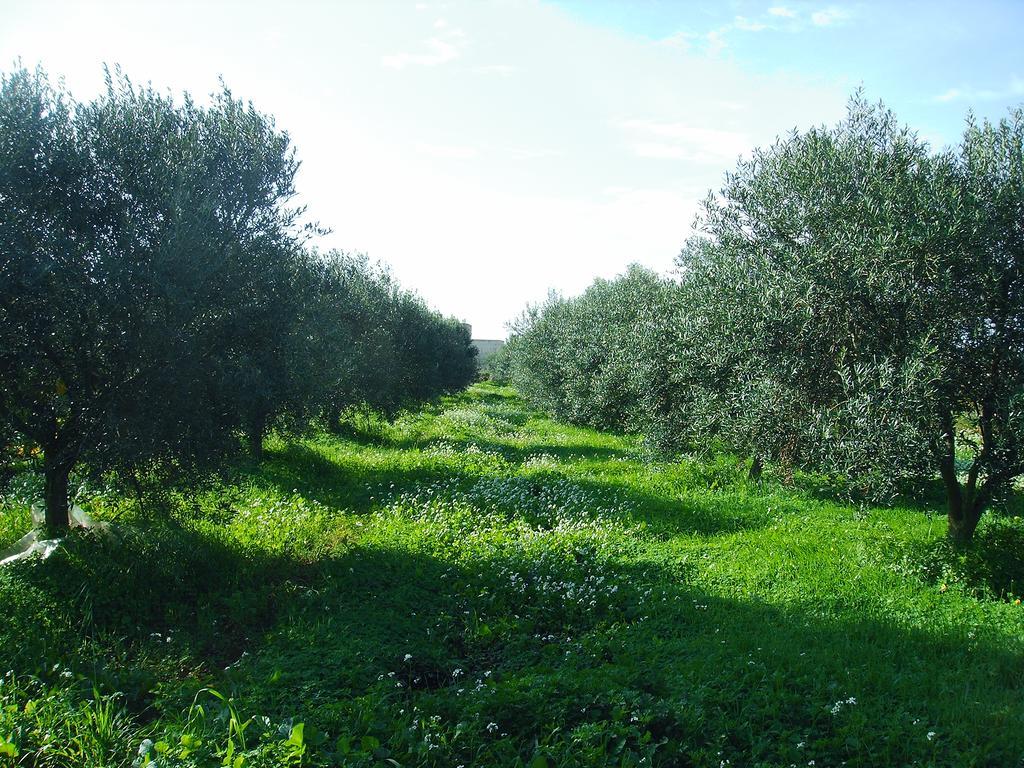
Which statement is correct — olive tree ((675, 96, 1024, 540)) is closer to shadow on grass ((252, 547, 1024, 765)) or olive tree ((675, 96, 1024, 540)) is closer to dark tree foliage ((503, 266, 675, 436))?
shadow on grass ((252, 547, 1024, 765))

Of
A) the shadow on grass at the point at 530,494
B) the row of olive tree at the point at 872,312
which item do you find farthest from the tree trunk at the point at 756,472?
the row of olive tree at the point at 872,312

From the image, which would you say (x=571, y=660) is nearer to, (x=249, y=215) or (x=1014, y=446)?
(x=1014, y=446)

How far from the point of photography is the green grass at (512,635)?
458cm

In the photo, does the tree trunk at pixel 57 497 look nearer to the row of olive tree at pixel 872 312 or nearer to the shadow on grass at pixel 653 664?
the shadow on grass at pixel 653 664

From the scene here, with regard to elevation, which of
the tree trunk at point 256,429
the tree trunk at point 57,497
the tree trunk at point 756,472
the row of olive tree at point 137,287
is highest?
the row of olive tree at point 137,287

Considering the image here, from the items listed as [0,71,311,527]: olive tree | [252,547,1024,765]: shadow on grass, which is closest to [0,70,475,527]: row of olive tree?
[0,71,311,527]: olive tree

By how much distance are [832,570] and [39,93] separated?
11318 millimetres

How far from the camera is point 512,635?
6.82 m

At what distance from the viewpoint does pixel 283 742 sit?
4.18 metres

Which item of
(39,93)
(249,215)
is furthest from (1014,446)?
(39,93)

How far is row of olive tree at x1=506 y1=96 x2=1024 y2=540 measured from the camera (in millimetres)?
6984

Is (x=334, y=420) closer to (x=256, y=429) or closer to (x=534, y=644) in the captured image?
(x=256, y=429)

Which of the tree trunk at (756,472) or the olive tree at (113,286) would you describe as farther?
the tree trunk at (756,472)

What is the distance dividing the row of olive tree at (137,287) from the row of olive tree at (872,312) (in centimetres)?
589
